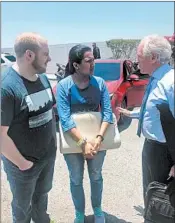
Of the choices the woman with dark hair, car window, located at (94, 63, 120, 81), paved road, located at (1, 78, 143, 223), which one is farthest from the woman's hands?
car window, located at (94, 63, 120, 81)

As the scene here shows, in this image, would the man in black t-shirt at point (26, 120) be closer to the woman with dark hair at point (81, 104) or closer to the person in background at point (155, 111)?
the woman with dark hair at point (81, 104)

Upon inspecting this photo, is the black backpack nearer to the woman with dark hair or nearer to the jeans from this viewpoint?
the jeans

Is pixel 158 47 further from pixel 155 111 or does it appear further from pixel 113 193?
pixel 113 193

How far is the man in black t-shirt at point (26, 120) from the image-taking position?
2.07m

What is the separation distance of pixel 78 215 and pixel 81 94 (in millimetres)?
1155

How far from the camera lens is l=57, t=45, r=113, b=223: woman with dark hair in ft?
8.72

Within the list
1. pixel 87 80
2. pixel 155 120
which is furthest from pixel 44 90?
pixel 155 120

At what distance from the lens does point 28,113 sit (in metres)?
2.18

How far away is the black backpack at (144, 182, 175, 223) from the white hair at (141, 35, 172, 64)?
0.94 metres

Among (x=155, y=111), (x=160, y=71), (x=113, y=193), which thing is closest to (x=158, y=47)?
(x=160, y=71)

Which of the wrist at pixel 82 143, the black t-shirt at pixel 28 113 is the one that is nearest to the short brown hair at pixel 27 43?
the black t-shirt at pixel 28 113

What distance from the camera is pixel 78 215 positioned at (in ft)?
9.72

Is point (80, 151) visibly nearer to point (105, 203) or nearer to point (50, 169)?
point (50, 169)

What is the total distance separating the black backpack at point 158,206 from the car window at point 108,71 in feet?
16.2
